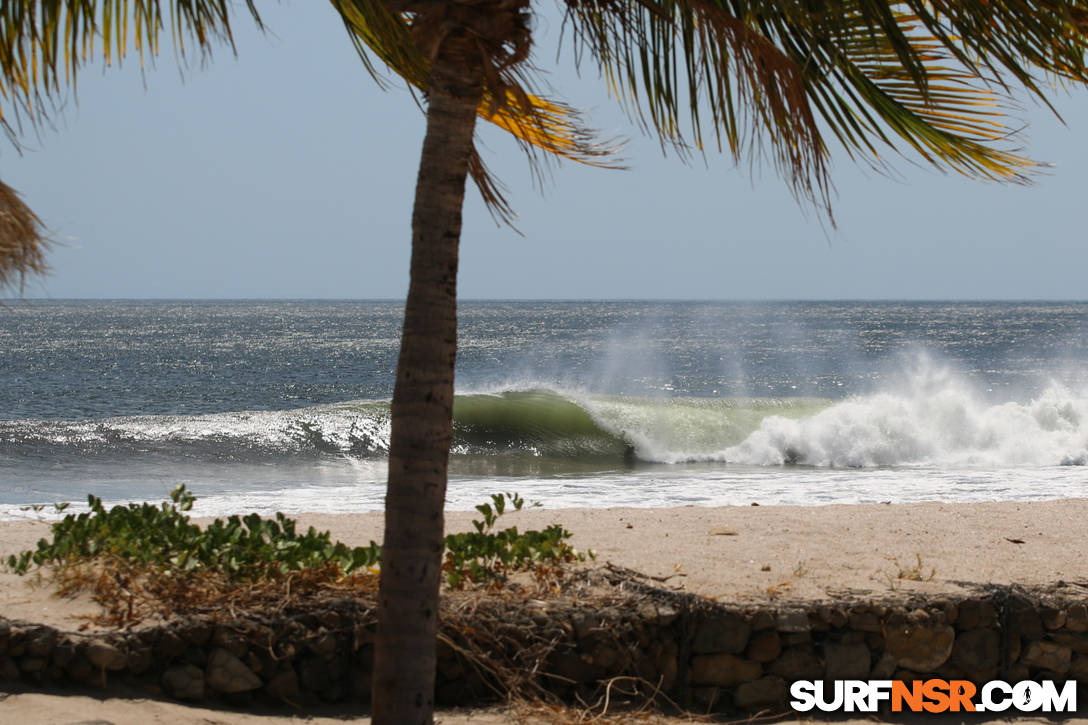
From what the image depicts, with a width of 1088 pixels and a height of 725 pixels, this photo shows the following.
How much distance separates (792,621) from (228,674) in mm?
2616

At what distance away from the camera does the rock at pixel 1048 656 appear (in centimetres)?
484

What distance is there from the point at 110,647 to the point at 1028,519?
6513 mm

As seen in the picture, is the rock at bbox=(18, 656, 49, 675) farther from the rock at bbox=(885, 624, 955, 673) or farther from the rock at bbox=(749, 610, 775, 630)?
the rock at bbox=(885, 624, 955, 673)

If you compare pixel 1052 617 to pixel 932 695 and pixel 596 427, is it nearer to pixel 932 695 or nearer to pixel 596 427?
pixel 932 695

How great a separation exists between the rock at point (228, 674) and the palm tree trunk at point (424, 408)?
1.44 meters

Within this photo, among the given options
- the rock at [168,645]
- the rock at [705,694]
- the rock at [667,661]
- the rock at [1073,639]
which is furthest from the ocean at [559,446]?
the rock at [1073,639]

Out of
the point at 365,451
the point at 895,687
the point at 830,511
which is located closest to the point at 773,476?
the point at 830,511

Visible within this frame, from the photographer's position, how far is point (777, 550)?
6016mm

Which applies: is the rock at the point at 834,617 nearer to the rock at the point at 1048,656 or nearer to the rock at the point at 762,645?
the rock at the point at 762,645

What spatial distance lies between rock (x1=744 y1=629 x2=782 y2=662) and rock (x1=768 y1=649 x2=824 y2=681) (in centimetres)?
6

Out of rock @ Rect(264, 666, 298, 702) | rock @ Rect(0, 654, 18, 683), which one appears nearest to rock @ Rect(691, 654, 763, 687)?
rock @ Rect(264, 666, 298, 702)

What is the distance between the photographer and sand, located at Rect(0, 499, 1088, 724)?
423cm

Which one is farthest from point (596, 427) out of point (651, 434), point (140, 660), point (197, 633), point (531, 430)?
point (140, 660)

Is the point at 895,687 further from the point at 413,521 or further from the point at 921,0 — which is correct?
the point at 921,0
